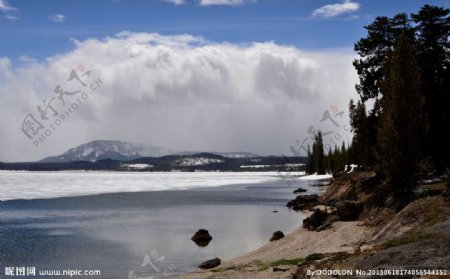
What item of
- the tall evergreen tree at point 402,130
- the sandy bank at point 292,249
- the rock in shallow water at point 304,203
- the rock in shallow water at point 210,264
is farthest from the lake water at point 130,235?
the tall evergreen tree at point 402,130

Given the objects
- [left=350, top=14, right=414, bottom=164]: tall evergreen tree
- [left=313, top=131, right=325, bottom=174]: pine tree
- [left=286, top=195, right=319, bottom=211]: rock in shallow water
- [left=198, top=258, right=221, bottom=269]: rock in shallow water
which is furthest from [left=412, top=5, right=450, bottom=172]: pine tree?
[left=313, top=131, right=325, bottom=174]: pine tree

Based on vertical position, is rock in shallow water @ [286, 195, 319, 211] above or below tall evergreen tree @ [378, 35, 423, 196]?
below

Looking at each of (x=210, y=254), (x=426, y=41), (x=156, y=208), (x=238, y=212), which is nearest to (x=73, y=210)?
(x=156, y=208)

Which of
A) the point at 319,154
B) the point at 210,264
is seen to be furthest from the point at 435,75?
the point at 319,154

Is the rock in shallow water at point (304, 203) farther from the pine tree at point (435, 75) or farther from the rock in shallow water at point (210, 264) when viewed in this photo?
the rock in shallow water at point (210, 264)

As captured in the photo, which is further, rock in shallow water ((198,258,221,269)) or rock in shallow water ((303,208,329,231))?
rock in shallow water ((303,208,329,231))

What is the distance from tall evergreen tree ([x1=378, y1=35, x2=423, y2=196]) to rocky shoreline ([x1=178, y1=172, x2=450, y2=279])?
2.16 meters

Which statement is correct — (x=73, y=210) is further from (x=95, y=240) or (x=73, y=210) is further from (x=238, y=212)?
(x=95, y=240)

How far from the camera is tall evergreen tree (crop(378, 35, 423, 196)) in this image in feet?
110

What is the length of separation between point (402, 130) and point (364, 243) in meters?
12.4

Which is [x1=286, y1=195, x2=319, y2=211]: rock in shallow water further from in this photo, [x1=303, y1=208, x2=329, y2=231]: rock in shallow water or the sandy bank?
the sandy bank

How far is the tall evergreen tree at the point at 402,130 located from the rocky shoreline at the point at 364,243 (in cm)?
216

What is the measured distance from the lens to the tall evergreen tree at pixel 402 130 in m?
33.6

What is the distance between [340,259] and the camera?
800 inches
